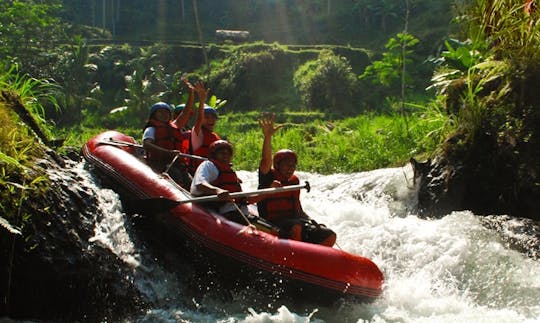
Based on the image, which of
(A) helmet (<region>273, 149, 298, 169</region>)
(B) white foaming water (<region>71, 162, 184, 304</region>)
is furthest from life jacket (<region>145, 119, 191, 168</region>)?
(A) helmet (<region>273, 149, 298, 169</region>)

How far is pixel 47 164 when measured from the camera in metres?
4.76

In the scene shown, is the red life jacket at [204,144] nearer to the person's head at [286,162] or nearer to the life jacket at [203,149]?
the life jacket at [203,149]

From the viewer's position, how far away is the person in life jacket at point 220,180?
5121mm

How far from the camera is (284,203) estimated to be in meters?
5.34

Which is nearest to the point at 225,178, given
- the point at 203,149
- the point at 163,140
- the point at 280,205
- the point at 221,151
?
the point at 221,151

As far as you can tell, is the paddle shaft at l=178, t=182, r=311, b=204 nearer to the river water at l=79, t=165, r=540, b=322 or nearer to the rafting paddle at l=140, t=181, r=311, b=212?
the rafting paddle at l=140, t=181, r=311, b=212

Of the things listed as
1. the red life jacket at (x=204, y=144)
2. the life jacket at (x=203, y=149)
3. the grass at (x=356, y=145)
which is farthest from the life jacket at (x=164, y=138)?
the grass at (x=356, y=145)

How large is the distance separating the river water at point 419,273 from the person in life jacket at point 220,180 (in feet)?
2.33

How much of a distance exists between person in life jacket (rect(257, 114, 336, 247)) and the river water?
0.73 meters

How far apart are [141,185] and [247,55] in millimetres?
20255

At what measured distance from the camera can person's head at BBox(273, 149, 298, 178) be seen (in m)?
5.33

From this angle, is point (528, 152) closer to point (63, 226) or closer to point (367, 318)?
point (367, 318)

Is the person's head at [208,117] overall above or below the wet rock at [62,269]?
above

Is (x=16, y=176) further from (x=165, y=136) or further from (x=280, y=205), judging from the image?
(x=165, y=136)
